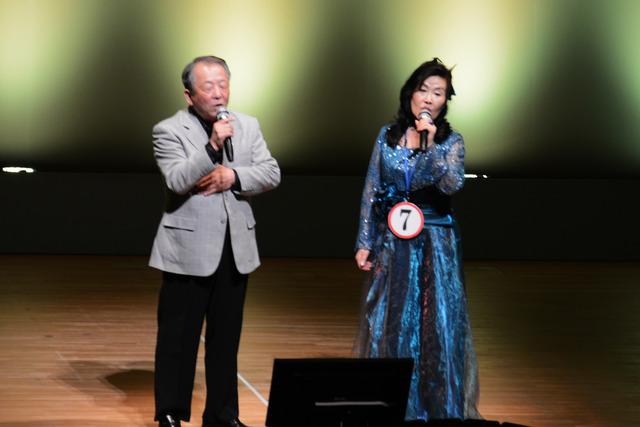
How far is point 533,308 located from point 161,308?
391cm

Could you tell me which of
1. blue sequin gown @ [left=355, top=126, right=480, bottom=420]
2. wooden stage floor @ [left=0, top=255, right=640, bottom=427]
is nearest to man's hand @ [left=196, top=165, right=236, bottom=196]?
blue sequin gown @ [left=355, top=126, right=480, bottom=420]

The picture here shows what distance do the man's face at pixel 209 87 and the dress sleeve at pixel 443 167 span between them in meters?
0.75

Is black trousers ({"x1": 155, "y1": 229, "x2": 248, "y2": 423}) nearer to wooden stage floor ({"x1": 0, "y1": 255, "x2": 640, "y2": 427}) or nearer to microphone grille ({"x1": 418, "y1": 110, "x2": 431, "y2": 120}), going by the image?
wooden stage floor ({"x1": 0, "y1": 255, "x2": 640, "y2": 427})

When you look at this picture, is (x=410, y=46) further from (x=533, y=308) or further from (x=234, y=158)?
(x=234, y=158)

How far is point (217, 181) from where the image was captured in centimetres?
357

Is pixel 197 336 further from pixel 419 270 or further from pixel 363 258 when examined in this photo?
pixel 419 270

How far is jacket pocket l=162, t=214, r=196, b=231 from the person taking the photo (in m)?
3.60

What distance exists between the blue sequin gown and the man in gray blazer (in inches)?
17.4

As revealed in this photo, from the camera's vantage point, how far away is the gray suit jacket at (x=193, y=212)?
11.7ft

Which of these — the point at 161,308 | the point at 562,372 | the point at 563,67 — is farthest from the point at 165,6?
the point at 161,308

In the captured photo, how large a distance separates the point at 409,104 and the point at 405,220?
16.5 inches

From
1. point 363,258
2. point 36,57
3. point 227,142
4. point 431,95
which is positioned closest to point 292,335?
point 363,258

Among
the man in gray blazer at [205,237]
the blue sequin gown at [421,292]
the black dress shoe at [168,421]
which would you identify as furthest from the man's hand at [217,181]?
the black dress shoe at [168,421]

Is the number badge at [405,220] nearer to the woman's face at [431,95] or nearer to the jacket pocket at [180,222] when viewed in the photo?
the woman's face at [431,95]
